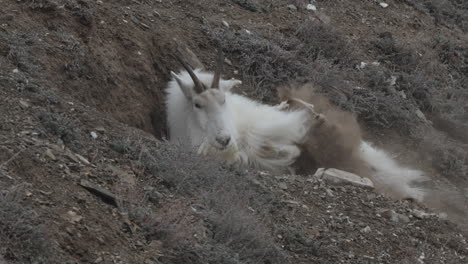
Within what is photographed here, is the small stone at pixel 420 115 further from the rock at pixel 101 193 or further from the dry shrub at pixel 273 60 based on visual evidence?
Answer: the rock at pixel 101 193

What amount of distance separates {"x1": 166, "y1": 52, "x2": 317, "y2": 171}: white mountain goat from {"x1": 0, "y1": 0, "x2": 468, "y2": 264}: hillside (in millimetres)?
389

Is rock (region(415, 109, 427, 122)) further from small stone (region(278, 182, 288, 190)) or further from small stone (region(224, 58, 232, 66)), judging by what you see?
small stone (region(278, 182, 288, 190))

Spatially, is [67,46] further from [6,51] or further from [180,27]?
[180,27]

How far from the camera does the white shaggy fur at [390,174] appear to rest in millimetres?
9516

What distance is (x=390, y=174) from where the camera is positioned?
986 cm

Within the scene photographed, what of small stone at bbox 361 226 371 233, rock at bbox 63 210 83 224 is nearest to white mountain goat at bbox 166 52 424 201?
small stone at bbox 361 226 371 233

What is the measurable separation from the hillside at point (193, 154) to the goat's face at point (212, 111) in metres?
0.60

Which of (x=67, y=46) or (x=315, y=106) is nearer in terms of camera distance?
(x=67, y=46)

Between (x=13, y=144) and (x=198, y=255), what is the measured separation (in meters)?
1.59

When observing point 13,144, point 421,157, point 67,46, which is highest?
point 13,144

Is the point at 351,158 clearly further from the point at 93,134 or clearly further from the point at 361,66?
the point at 93,134

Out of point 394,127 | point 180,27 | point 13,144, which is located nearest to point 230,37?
point 180,27

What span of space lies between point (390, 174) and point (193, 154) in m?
4.07

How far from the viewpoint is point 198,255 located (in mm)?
5031
